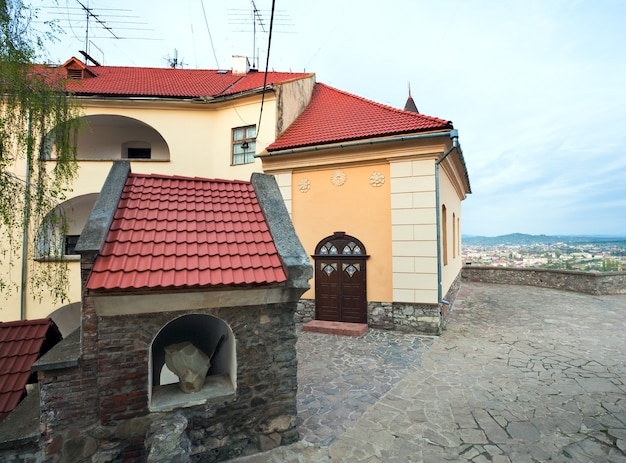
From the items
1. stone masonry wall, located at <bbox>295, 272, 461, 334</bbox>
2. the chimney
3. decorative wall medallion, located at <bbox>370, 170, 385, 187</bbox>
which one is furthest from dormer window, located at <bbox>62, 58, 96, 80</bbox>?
stone masonry wall, located at <bbox>295, 272, 461, 334</bbox>

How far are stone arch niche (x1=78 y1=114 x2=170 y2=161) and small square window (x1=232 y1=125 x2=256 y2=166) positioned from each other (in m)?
3.25

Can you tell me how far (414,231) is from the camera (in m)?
8.49

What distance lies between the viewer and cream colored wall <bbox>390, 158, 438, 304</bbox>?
833cm

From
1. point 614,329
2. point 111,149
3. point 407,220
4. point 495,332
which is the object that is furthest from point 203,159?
point 614,329

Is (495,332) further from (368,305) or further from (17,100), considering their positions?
(17,100)

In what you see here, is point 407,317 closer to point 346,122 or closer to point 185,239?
point 346,122

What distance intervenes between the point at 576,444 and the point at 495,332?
5096 mm

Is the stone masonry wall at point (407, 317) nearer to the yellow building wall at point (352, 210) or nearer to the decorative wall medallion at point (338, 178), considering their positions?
the yellow building wall at point (352, 210)

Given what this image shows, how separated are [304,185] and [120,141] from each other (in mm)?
8865

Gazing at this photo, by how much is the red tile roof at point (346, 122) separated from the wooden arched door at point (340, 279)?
3087 mm

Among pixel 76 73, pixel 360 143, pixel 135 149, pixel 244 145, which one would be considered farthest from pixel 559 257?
pixel 76 73

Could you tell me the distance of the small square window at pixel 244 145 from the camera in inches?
446

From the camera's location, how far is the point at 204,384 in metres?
3.71

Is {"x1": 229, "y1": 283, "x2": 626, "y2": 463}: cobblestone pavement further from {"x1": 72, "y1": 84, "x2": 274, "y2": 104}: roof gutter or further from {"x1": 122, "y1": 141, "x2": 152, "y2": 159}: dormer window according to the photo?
{"x1": 122, "y1": 141, "x2": 152, "y2": 159}: dormer window
